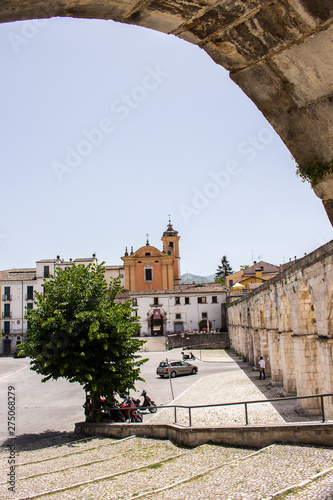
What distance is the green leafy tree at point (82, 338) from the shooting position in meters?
14.2

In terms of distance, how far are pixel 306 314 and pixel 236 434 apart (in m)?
5.73

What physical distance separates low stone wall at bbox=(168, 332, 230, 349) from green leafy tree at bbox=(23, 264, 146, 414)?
34.5 meters

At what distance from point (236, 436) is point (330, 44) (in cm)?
976

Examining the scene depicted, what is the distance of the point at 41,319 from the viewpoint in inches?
584

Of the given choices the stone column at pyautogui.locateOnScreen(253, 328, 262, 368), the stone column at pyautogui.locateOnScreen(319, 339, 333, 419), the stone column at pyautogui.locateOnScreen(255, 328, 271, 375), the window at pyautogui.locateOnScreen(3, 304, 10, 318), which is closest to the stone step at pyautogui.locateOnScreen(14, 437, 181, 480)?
the stone column at pyautogui.locateOnScreen(319, 339, 333, 419)

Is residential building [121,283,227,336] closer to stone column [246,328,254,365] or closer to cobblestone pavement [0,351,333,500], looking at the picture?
stone column [246,328,254,365]

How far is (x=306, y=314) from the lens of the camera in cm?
1477

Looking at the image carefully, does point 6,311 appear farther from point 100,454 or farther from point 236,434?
point 236,434

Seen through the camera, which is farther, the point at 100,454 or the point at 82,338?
the point at 82,338

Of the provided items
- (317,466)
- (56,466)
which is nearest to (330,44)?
(317,466)

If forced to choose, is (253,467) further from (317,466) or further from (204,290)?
(204,290)

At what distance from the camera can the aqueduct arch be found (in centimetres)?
227

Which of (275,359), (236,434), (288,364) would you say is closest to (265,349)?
(275,359)

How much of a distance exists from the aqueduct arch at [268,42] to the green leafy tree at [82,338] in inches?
469
